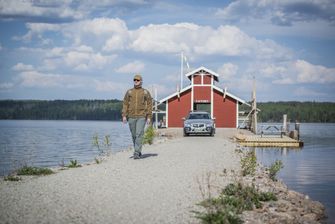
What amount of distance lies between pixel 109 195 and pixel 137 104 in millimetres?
6468

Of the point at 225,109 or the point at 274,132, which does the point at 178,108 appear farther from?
the point at 274,132

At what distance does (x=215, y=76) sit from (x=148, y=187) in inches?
1358

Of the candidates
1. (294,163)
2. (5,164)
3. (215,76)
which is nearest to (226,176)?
(294,163)

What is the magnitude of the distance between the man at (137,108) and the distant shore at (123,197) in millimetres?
1764

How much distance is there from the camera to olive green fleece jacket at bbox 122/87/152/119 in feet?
51.3

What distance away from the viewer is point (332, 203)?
12.2 meters

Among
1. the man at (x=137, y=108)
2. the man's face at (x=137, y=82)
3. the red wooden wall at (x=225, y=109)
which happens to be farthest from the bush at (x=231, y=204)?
the red wooden wall at (x=225, y=109)

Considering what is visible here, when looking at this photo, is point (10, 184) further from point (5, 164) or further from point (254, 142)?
point (254, 142)

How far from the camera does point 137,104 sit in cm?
1561

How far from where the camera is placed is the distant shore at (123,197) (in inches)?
305

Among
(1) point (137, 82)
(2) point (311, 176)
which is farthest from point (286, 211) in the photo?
(2) point (311, 176)

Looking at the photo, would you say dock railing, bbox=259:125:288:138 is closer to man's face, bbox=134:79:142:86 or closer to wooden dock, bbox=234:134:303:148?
wooden dock, bbox=234:134:303:148

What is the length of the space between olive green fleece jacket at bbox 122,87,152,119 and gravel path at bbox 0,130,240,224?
6.40 feet

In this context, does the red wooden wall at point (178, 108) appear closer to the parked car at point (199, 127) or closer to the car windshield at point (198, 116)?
the car windshield at point (198, 116)
